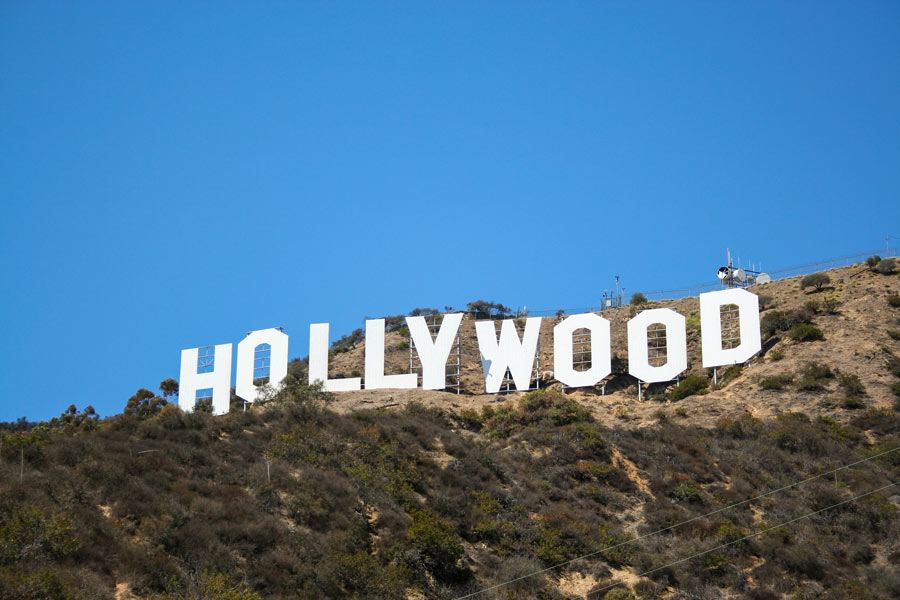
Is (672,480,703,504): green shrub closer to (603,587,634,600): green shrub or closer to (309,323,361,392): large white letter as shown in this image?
(603,587,634,600): green shrub

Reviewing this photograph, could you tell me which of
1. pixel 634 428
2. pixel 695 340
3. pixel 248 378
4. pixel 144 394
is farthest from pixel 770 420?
pixel 144 394

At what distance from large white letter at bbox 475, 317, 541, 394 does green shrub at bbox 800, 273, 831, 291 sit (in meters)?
17.5

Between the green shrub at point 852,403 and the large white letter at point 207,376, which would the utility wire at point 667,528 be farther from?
the large white letter at point 207,376

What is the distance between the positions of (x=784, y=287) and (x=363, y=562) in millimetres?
40443

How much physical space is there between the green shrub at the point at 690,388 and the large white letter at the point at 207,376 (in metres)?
23.4

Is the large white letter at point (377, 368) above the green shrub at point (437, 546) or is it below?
above

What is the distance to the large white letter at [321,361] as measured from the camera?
51.9m

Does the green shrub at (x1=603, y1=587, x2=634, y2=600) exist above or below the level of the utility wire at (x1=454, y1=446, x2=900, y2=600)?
below

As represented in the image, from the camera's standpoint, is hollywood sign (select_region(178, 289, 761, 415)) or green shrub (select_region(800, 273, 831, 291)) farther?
green shrub (select_region(800, 273, 831, 291))

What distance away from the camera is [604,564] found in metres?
34.1

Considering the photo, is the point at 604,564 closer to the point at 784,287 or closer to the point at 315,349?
the point at 315,349

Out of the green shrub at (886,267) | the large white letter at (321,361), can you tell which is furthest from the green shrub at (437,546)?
the green shrub at (886,267)

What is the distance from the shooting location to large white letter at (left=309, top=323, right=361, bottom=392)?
5194 cm

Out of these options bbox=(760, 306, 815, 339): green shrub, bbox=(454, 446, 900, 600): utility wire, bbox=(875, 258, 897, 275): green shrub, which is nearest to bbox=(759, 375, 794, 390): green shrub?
bbox=(760, 306, 815, 339): green shrub
